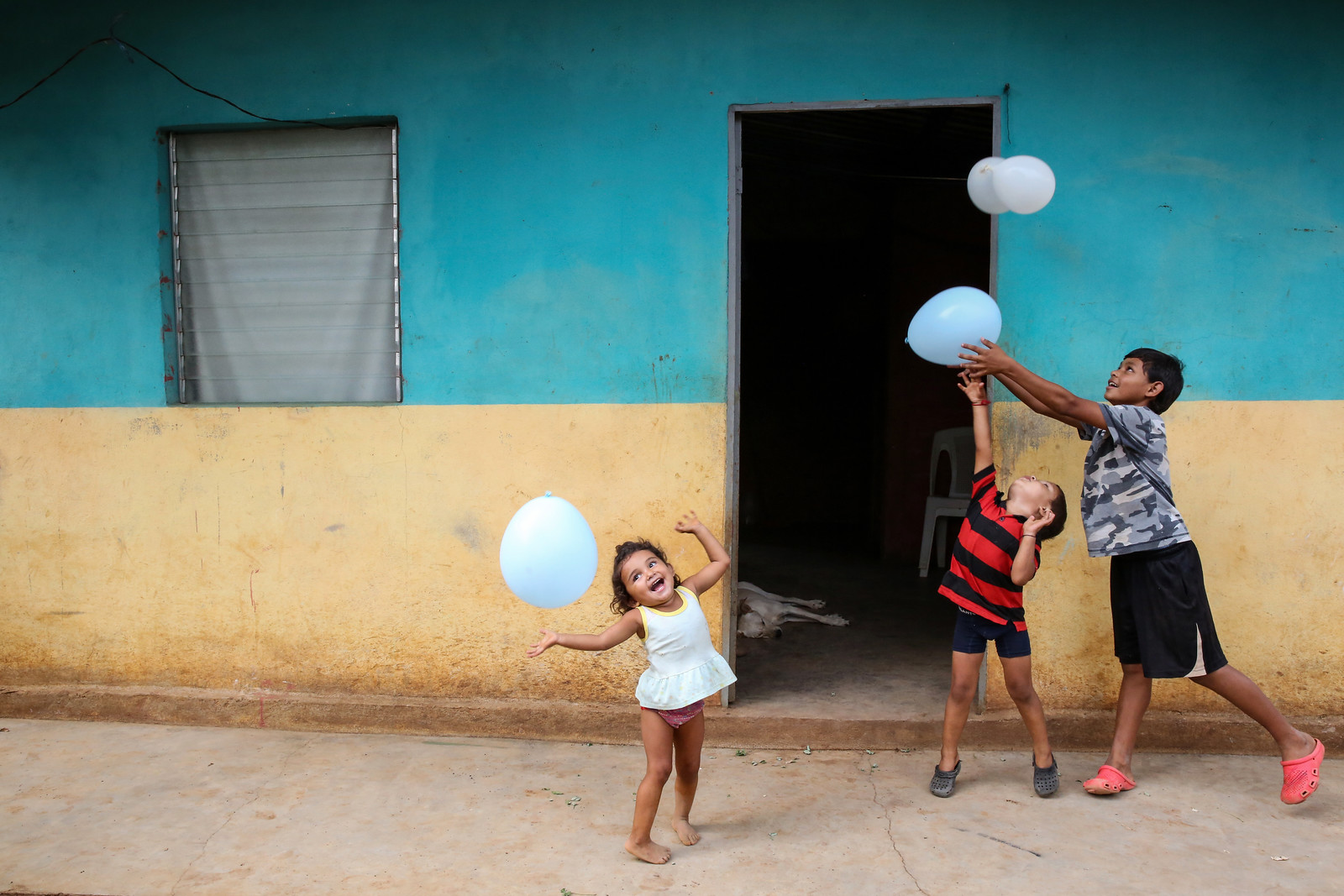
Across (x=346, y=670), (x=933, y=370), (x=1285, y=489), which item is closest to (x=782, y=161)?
(x=933, y=370)

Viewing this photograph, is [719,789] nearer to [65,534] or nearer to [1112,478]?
[1112,478]

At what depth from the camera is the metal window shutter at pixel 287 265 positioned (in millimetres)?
3625

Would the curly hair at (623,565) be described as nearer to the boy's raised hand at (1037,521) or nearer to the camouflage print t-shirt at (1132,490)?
the boy's raised hand at (1037,521)

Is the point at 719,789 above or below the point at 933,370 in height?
below

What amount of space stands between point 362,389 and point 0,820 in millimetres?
1873

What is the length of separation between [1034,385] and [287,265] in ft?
9.70

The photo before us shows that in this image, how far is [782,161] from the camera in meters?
6.20

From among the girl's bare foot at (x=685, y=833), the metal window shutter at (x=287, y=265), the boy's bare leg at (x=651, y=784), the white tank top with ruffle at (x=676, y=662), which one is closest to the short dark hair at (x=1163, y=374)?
the white tank top with ruffle at (x=676, y=662)

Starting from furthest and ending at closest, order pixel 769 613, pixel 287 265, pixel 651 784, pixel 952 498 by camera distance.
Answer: pixel 952 498, pixel 769 613, pixel 287 265, pixel 651 784

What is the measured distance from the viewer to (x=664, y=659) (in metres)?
2.48

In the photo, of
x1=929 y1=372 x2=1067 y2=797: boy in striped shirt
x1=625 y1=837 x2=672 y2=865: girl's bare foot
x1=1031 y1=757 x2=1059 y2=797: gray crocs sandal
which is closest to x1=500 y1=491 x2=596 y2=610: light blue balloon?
x1=625 y1=837 x2=672 y2=865: girl's bare foot

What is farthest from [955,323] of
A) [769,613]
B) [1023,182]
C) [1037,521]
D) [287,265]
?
[287,265]

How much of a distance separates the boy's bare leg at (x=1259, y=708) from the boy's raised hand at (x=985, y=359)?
1219mm

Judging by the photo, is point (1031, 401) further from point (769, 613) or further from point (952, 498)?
point (952, 498)
